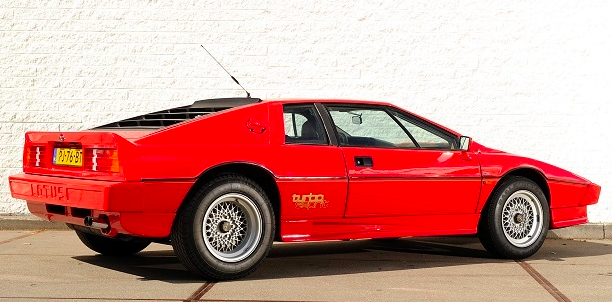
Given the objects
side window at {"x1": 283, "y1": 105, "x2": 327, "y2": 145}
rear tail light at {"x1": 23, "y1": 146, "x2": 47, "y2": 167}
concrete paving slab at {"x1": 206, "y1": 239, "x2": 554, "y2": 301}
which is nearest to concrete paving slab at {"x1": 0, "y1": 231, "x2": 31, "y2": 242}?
rear tail light at {"x1": 23, "y1": 146, "x2": 47, "y2": 167}

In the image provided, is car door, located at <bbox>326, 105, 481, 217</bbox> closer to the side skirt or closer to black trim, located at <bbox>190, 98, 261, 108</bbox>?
the side skirt

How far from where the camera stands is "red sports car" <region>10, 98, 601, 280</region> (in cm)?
671

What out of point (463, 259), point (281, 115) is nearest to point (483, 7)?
point (463, 259)

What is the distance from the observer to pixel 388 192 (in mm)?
7613

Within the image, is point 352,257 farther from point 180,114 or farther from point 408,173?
point 180,114

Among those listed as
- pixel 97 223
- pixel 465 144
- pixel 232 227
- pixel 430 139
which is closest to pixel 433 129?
pixel 430 139

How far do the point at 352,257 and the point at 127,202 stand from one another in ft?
8.51

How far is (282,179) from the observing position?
713cm

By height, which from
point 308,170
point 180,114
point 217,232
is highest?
point 180,114

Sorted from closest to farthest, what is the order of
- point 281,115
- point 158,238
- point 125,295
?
point 125,295 < point 158,238 < point 281,115

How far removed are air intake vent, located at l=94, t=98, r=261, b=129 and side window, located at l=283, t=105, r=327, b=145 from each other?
29 cm

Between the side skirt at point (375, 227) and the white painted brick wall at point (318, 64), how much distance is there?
2961 millimetres

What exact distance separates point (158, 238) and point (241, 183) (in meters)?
0.69

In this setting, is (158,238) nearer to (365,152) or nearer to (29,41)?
(365,152)
